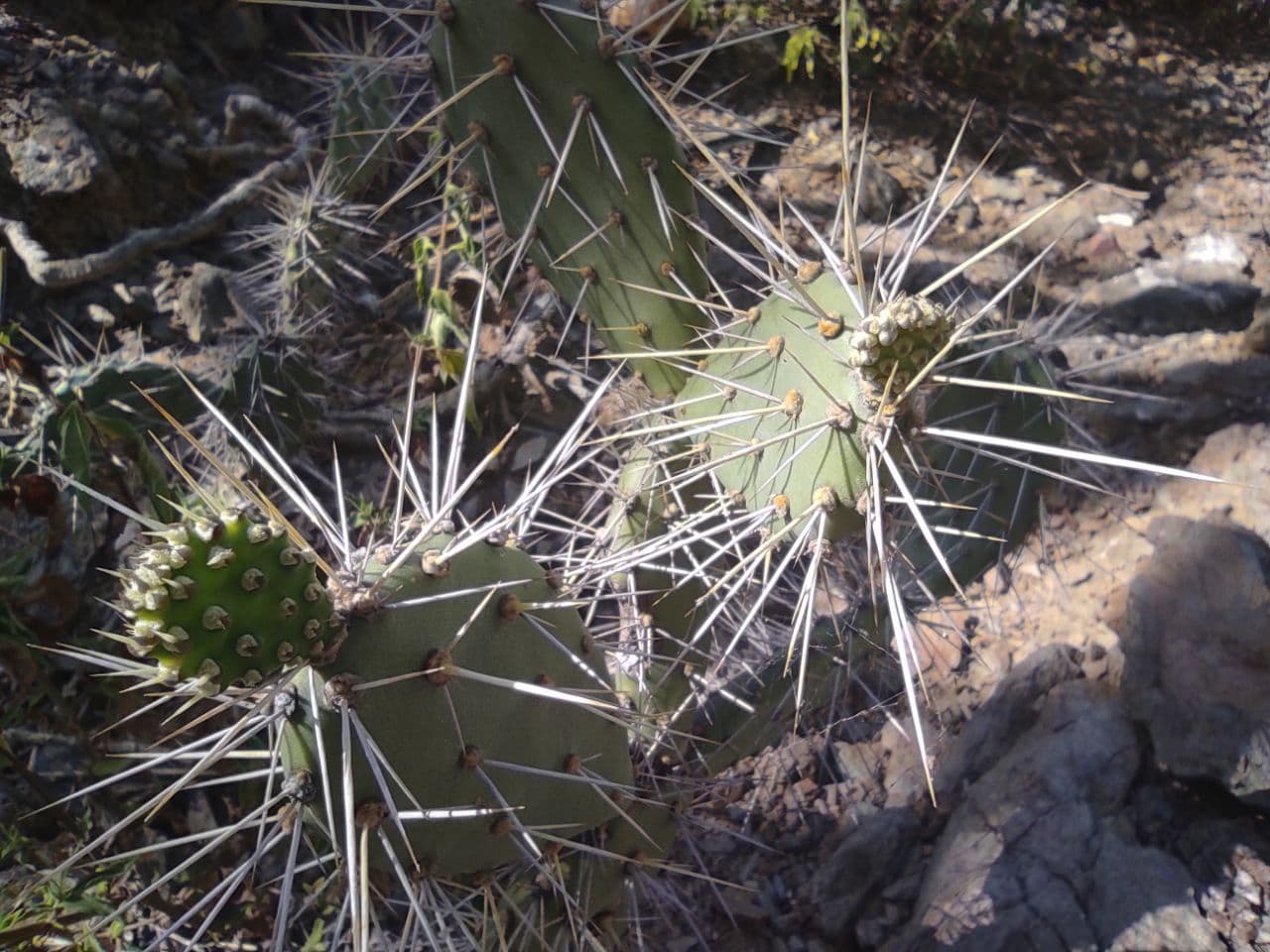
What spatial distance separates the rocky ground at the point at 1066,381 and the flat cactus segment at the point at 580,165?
32 centimetres

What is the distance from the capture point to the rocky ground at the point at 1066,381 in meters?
1.58

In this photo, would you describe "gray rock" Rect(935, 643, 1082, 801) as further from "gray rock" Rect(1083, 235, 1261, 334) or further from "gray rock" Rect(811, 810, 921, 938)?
"gray rock" Rect(1083, 235, 1261, 334)

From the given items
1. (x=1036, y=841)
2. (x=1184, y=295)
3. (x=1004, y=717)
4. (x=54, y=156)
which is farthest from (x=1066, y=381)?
(x=54, y=156)

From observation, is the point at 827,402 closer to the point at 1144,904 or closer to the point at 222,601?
the point at 222,601

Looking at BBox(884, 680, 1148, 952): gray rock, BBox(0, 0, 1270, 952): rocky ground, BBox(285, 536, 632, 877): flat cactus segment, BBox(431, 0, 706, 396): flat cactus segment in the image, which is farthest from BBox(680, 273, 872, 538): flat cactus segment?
BBox(884, 680, 1148, 952): gray rock

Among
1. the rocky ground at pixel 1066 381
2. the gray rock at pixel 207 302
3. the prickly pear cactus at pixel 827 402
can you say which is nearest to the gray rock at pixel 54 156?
the rocky ground at pixel 1066 381

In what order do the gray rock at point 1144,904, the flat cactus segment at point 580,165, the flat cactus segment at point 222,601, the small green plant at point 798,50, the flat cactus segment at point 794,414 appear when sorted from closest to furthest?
the flat cactus segment at point 222,601, the flat cactus segment at point 794,414, the flat cactus segment at point 580,165, the gray rock at point 1144,904, the small green plant at point 798,50

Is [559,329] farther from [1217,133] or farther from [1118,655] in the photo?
[1217,133]

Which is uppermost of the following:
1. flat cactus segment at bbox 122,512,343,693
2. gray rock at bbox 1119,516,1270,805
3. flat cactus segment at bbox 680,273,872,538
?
flat cactus segment at bbox 122,512,343,693

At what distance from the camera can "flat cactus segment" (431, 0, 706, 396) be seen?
1263 millimetres

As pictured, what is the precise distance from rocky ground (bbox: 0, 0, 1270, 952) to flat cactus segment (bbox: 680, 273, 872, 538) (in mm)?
474

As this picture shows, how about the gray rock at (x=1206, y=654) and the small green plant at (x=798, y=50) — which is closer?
the gray rock at (x=1206, y=654)

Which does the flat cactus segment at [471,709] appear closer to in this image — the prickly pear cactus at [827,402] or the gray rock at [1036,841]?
the prickly pear cactus at [827,402]

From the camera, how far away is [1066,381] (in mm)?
1759
